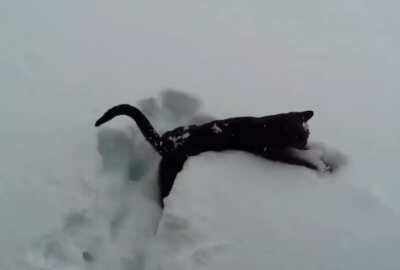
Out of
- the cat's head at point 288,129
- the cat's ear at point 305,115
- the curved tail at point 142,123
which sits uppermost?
the cat's ear at point 305,115

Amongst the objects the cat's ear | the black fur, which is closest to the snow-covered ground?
the black fur

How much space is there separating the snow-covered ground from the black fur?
0.17 feet

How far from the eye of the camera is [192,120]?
2.78m

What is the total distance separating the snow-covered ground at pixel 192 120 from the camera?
2221mm

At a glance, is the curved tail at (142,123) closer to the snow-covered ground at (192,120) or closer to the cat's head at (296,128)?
the snow-covered ground at (192,120)

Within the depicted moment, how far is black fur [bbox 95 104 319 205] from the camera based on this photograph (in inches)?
96.3

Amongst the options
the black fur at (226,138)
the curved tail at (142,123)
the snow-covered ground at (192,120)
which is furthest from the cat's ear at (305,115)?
the curved tail at (142,123)

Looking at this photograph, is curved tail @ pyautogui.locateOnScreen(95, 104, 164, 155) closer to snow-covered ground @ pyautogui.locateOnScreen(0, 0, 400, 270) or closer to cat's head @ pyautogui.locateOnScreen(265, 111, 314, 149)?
snow-covered ground @ pyautogui.locateOnScreen(0, 0, 400, 270)

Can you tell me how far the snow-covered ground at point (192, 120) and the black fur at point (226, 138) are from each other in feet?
0.17

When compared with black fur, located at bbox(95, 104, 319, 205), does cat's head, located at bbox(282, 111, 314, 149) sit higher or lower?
higher

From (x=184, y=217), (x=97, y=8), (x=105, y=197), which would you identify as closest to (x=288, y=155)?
(x=184, y=217)

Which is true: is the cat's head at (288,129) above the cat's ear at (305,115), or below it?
below

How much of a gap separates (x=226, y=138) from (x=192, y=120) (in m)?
0.30

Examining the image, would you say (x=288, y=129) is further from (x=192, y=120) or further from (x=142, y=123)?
(x=142, y=123)
